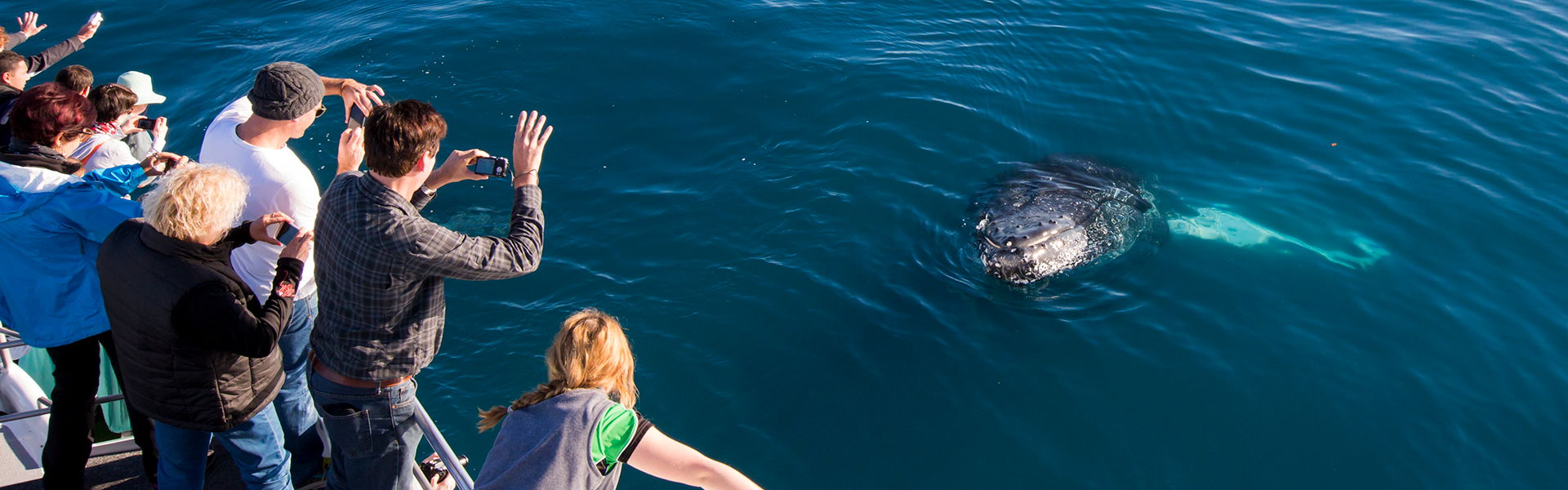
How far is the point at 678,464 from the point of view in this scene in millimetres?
3184

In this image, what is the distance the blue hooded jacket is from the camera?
4.08m

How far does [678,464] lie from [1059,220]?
6.58 m

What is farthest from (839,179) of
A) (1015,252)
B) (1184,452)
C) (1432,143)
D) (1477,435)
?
(1432,143)

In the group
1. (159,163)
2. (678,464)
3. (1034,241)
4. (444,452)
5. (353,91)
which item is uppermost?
(353,91)

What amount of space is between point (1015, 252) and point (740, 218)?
2.86 metres

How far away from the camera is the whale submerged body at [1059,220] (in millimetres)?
8336

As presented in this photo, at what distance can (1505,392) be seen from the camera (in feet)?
23.7

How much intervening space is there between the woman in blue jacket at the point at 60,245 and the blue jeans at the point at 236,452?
2.16 ft

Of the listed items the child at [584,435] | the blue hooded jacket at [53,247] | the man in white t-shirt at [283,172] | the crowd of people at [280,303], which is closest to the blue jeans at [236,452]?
the crowd of people at [280,303]

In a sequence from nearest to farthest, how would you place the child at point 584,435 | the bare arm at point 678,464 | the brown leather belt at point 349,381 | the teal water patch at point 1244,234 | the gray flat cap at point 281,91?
the child at point 584,435, the bare arm at point 678,464, the brown leather belt at point 349,381, the gray flat cap at point 281,91, the teal water patch at point 1244,234

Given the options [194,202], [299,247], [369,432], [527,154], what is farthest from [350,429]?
[527,154]

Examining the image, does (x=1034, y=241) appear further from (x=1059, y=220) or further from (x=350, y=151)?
(x=350, y=151)

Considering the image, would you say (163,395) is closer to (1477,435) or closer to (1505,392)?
(1477,435)

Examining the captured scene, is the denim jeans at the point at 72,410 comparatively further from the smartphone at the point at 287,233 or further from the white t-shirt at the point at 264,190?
the smartphone at the point at 287,233
